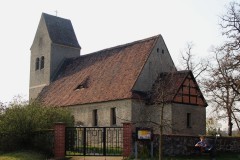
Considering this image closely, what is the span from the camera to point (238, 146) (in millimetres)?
29438

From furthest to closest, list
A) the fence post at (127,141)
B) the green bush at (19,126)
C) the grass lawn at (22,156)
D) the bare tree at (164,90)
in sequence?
the bare tree at (164,90), the green bush at (19,126), the grass lawn at (22,156), the fence post at (127,141)

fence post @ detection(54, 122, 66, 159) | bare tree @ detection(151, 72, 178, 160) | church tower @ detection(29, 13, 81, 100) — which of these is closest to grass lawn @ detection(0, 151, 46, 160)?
fence post @ detection(54, 122, 66, 159)

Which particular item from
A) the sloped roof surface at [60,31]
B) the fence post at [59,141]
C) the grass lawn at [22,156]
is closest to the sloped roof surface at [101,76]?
the sloped roof surface at [60,31]

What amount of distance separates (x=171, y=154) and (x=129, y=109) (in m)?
9.05

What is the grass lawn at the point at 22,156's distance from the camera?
2234 centimetres

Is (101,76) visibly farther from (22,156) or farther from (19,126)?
(22,156)

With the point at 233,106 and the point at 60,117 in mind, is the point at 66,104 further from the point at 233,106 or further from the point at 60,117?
the point at 233,106

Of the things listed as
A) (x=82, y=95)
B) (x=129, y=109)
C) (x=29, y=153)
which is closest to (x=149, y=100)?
(x=129, y=109)

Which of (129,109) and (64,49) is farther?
(64,49)

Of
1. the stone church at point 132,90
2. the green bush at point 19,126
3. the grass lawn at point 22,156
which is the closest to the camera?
the grass lawn at point 22,156

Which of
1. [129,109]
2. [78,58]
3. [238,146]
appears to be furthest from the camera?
[78,58]

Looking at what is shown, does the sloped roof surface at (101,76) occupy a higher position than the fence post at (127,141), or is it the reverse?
the sloped roof surface at (101,76)

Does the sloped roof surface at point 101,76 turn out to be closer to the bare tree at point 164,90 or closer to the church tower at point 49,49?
the bare tree at point 164,90

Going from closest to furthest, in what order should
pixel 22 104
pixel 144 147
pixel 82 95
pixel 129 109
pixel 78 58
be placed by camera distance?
pixel 144 147 < pixel 22 104 < pixel 129 109 < pixel 82 95 < pixel 78 58
